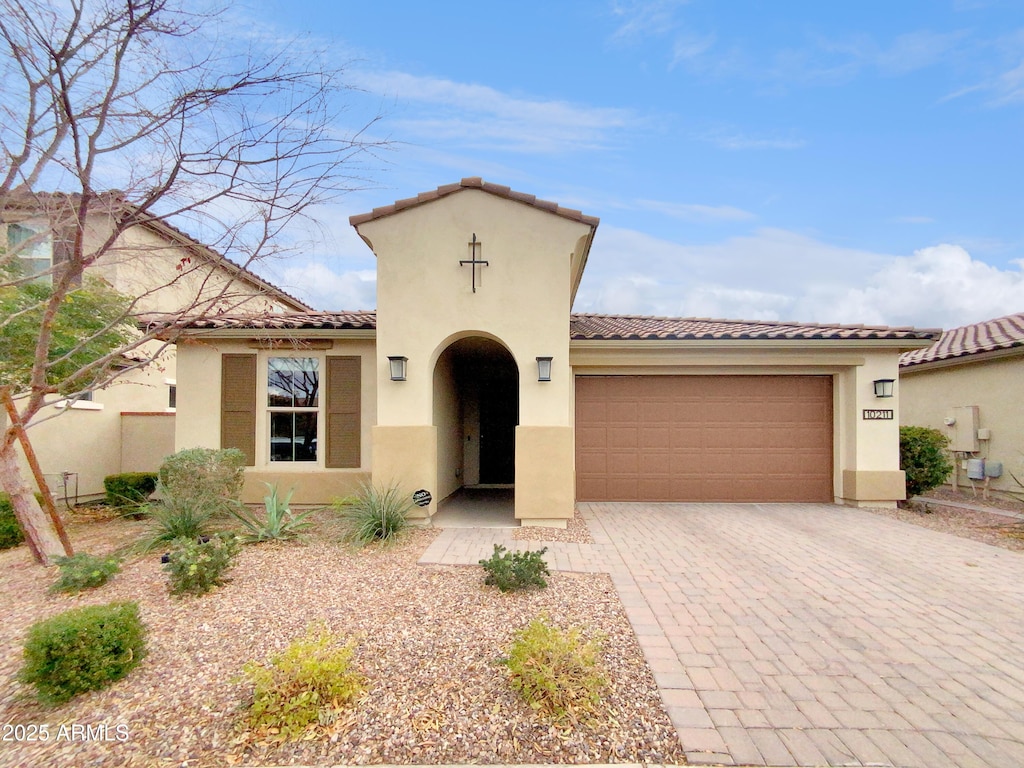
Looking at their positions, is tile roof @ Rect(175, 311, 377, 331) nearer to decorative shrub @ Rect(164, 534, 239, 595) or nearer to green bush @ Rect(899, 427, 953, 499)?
decorative shrub @ Rect(164, 534, 239, 595)

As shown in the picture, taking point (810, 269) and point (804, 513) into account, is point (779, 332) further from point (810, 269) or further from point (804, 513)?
point (810, 269)

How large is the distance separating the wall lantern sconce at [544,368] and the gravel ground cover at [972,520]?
6633 mm

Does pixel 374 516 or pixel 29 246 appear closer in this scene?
pixel 29 246

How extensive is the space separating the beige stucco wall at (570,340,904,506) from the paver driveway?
72.9 inches

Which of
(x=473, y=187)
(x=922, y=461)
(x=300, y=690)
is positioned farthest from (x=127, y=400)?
(x=922, y=461)

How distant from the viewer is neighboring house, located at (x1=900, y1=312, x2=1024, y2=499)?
33.6ft

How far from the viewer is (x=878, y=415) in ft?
30.5

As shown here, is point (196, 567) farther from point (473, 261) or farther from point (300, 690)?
point (473, 261)

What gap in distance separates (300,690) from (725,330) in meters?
9.39

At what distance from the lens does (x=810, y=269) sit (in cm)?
1560

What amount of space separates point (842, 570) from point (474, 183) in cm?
734

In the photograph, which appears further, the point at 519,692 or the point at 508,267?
the point at 508,267

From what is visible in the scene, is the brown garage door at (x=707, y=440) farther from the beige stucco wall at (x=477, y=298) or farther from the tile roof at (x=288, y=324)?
the tile roof at (x=288, y=324)

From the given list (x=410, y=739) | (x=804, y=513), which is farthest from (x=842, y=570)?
(x=410, y=739)
